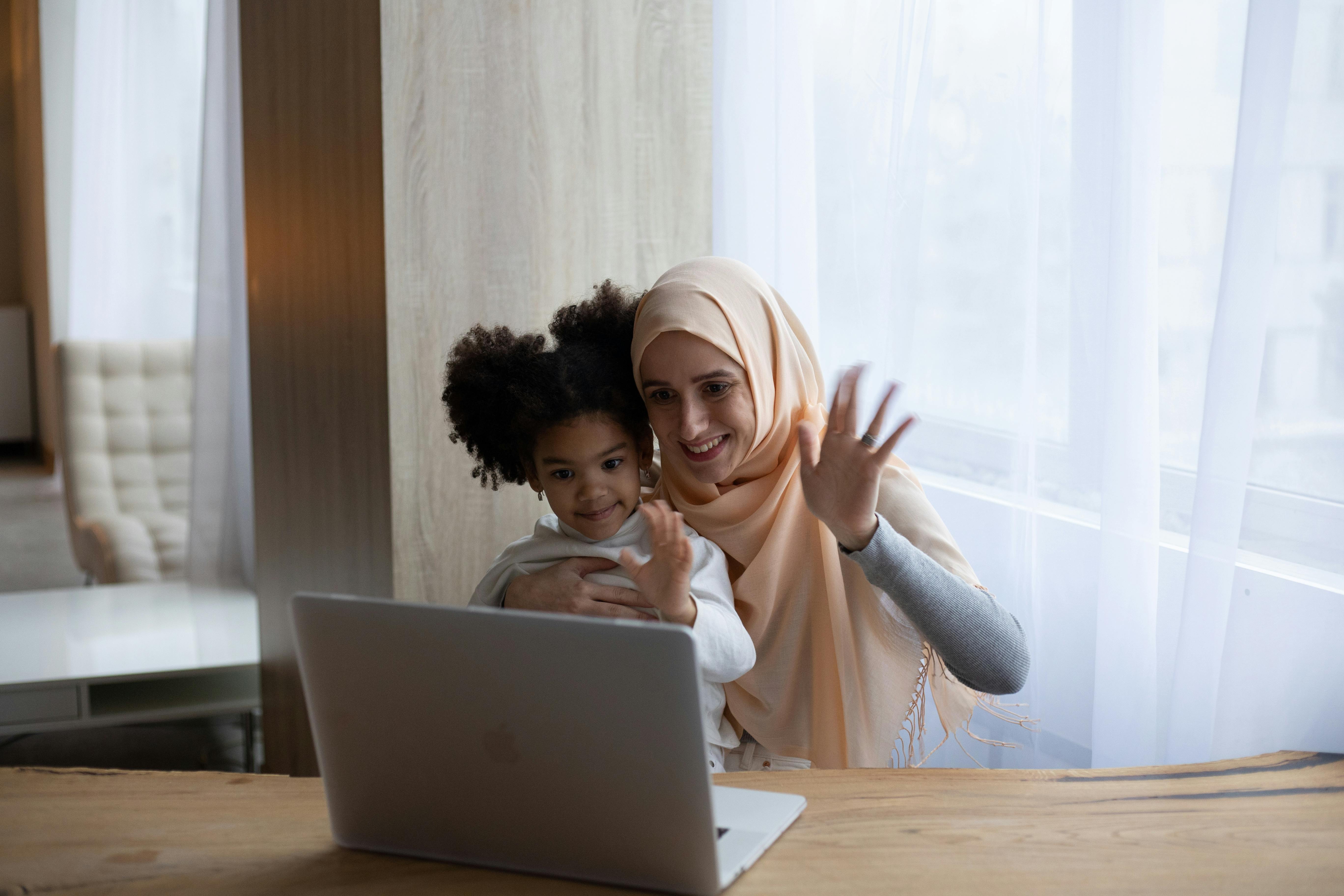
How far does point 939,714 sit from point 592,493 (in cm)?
60

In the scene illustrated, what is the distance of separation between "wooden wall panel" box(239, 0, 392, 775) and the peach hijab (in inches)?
23.3

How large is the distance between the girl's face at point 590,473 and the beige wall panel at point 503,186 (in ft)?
1.39

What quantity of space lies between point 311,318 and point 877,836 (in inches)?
63.1

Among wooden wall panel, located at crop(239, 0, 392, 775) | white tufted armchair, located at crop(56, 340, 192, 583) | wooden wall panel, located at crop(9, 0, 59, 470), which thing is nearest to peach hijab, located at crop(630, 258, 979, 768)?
wooden wall panel, located at crop(239, 0, 392, 775)

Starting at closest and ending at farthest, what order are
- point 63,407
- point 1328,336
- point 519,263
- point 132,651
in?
point 1328,336 < point 519,263 < point 132,651 < point 63,407

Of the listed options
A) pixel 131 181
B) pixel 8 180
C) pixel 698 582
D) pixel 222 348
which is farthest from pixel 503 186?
pixel 8 180

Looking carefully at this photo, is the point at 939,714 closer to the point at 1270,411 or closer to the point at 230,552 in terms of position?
the point at 1270,411

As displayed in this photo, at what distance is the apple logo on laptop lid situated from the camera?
87 centimetres

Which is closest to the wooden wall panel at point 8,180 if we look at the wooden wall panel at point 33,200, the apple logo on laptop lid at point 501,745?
the wooden wall panel at point 33,200

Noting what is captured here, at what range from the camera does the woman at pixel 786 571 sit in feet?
4.83

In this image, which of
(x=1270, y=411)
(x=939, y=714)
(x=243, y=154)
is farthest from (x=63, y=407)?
(x=1270, y=411)

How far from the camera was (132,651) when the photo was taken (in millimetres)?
2715

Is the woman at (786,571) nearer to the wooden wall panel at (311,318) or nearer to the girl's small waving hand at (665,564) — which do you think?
the girl's small waving hand at (665,564)

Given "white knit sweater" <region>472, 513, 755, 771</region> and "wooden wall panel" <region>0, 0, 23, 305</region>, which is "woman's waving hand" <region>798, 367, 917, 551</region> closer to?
"white knit sweater" <region>472, 513, 755, 771</region>
